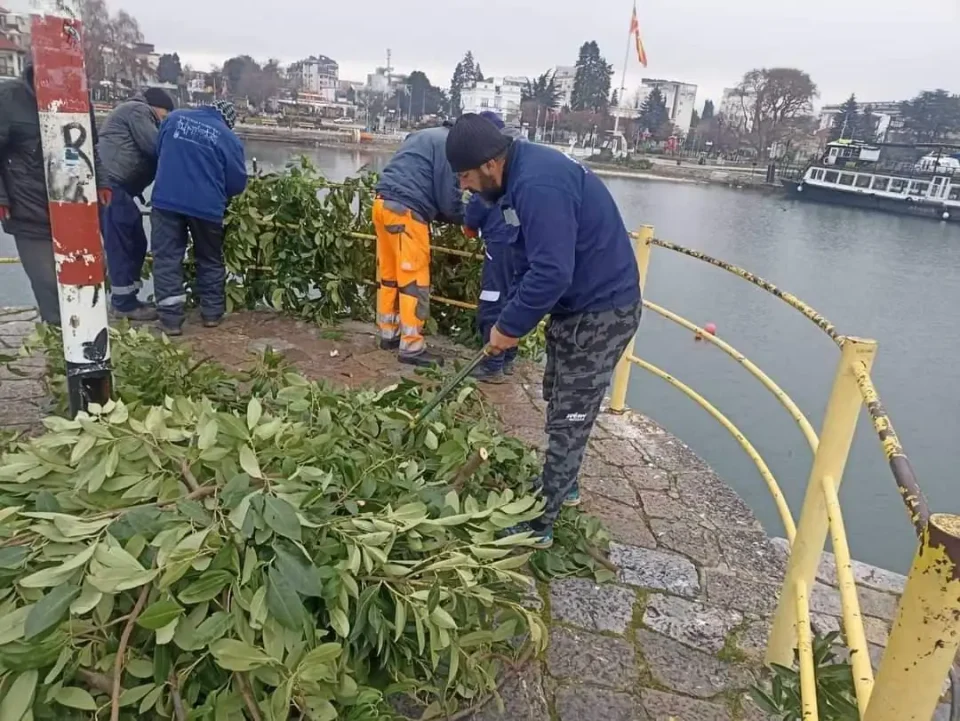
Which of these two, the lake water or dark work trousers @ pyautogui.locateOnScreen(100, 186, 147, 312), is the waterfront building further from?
dark work trousers @ pyautogui.locateOnScreen(100, 186, 147, 312)

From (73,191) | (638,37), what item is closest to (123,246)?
(73,191)

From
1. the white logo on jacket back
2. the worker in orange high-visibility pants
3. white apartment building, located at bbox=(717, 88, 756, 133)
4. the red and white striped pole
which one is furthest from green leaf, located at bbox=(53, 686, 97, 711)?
white apartment building, located at bbox=(717, 88, 756, 133)

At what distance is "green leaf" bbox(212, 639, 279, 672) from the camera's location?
1511 millimetres

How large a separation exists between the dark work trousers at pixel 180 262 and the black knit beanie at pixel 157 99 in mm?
871

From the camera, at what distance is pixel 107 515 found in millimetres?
1739

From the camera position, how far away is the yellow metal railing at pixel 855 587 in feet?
3.88

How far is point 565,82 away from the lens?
97.5 metres

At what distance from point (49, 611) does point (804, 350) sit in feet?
36.6

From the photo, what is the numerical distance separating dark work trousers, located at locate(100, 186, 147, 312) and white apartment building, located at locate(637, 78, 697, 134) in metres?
91.4

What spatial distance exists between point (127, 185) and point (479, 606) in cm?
425

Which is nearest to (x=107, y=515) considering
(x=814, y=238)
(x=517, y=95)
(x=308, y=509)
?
(x=308, y=509)

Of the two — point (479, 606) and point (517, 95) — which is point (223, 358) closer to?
point (479, 606)

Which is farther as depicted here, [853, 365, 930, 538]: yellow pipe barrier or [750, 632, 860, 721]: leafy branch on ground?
[750, 632, 860, 721]: leafy branch on ground

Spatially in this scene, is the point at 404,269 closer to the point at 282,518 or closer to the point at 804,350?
the point at 282,518
